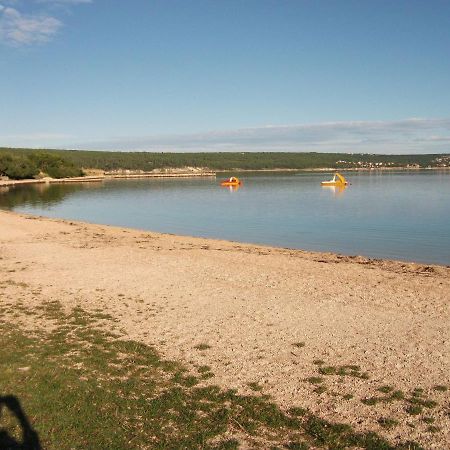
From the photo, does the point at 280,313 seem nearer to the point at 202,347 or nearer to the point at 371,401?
the point at 202,347

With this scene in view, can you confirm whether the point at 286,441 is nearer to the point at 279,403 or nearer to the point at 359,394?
the point at 279,403

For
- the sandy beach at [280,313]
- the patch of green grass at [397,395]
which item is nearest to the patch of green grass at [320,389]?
the sandy beach at [280,313]

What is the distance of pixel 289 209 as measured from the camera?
146 ft

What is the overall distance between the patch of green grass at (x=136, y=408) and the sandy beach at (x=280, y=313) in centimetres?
38

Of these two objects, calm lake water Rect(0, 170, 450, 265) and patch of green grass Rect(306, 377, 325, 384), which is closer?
patch of green grass Rect(306, 377, 325, 384)

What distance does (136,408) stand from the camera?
6.16 m

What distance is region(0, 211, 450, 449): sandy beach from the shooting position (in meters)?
6.93

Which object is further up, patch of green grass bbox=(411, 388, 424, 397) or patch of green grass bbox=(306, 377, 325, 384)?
patch of green grass bbox=(411, 388, 424, 397)

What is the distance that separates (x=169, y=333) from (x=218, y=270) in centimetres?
634

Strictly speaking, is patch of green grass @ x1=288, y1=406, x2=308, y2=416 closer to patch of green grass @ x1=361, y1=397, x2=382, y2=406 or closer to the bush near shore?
patch of green grass @ x1=361, y1=397, x2=382, y2=406

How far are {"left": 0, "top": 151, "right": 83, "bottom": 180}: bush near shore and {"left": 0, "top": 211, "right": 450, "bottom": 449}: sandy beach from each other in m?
88.3

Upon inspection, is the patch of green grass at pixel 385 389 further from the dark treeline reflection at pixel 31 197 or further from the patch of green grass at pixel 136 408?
the dark treeline reflection at pixel 31 197

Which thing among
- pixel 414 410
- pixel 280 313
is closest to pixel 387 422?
pixel 414 410

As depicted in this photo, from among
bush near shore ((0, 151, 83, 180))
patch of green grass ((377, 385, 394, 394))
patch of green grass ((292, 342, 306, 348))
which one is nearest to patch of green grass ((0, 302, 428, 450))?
patch of green grass ((377, 385, 394, 394))
